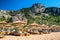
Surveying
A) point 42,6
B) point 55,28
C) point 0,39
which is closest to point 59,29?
point 55,28

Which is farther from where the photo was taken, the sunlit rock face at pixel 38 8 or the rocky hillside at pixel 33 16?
the sunlit rock face at pixel 38 8

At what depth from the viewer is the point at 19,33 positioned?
46.9 ft

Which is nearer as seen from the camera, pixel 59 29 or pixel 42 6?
pixel 59 29

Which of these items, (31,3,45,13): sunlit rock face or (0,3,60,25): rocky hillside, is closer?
(0,3,60,25): rocky hillside

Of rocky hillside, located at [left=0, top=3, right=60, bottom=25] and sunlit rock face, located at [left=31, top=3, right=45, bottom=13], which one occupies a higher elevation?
sunlit rock face, located at [left=31, top=3, right=45, bottom=13]

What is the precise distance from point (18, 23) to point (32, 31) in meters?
3.54

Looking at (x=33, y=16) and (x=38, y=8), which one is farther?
(x=38, y=8)

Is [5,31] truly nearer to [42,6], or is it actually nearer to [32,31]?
[32,31]

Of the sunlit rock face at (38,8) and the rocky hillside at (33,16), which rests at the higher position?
the sunlit rock face at (38,8)

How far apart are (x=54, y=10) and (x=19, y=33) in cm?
4789

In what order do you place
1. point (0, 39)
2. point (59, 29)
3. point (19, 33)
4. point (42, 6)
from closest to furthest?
point (0, 39)
point (19, 33)
point (59, 29)
point (42, 6)

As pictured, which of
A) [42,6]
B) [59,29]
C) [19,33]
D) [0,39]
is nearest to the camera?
[0,39]

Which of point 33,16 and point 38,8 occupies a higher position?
point 38,8

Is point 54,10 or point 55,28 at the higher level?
point 54,10
